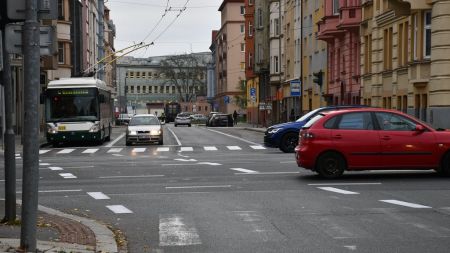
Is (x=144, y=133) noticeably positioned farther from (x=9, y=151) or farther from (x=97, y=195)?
(x=9, y=151)

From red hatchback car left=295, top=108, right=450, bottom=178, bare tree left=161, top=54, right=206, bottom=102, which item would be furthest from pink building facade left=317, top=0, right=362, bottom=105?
bare tree left=161, top=54, right=206, bottom=102

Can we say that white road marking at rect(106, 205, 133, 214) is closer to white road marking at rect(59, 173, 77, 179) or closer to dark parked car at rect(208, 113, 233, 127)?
white road marking at rect(59, 173, 77, 179)

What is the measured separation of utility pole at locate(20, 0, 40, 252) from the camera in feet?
24.5

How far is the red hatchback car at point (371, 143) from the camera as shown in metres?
16.6

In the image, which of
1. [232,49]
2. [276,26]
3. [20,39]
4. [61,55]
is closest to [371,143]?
[20,39]

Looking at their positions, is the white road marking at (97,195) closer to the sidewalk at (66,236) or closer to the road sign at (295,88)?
the sidewalk at (66,236)

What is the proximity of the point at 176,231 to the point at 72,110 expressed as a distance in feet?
87.5

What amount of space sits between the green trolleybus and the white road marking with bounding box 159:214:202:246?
25.0 metres

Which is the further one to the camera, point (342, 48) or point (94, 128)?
point (342, 48)

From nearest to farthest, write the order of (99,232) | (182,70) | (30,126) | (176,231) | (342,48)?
1. (30,126)
2. (99,232)
3. (176,231)
4. (342,48)
5. (182,70)

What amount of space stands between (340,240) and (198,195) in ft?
17.7

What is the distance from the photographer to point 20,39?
26.4 ft

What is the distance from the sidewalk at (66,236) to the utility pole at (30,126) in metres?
0.32

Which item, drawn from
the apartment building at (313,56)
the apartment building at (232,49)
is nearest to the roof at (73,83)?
the apartment building at (313,56)
